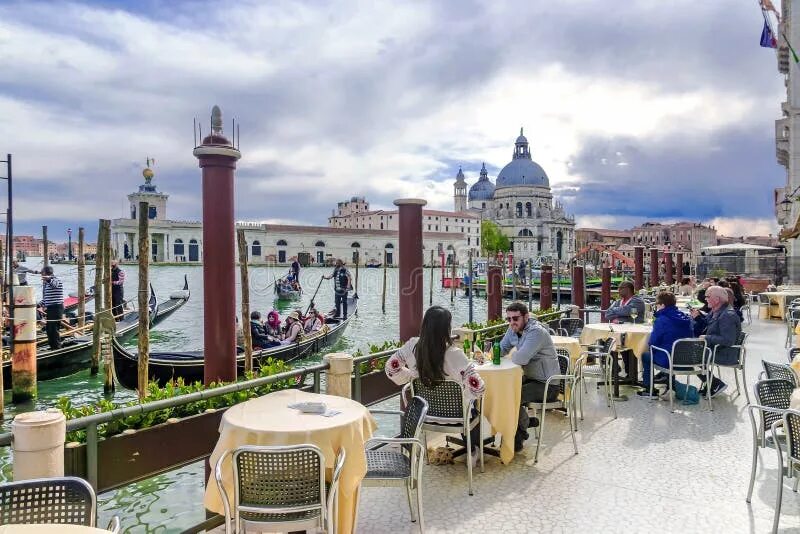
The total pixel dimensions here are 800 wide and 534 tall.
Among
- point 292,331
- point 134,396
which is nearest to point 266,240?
point 292,331

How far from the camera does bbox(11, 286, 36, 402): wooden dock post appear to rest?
351 inches

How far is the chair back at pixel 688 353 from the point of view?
6.02 m

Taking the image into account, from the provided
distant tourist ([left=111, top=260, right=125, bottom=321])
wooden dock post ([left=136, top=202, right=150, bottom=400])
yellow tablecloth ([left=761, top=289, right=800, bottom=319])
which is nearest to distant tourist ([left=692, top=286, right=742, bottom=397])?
A: wooden dock post ([left=136, top=202, right=150, bottom=400])

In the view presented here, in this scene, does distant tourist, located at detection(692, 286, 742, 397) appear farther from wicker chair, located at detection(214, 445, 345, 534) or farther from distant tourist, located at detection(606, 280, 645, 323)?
wicker chair, located at detection(214, 445, 345, 534)

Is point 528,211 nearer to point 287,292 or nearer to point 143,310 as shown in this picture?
point 287,292

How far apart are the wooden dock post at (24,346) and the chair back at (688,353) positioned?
8796mm

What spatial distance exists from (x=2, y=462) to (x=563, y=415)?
6.25 metres

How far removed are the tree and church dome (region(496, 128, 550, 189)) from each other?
873 centimetres

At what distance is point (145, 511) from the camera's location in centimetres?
551

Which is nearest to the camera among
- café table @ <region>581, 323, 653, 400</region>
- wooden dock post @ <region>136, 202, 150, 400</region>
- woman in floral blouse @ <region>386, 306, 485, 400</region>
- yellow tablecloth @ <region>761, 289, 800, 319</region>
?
woman in floral blouse @ <region>386, 306, 485, 400</region>

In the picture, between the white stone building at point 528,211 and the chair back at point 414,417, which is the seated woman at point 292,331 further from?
the white stone building at point 528,211

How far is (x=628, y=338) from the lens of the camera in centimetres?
691

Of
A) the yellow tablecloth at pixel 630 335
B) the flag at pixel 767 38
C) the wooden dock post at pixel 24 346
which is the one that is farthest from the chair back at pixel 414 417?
the flag at pixel 767 38

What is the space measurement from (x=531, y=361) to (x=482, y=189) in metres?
117
